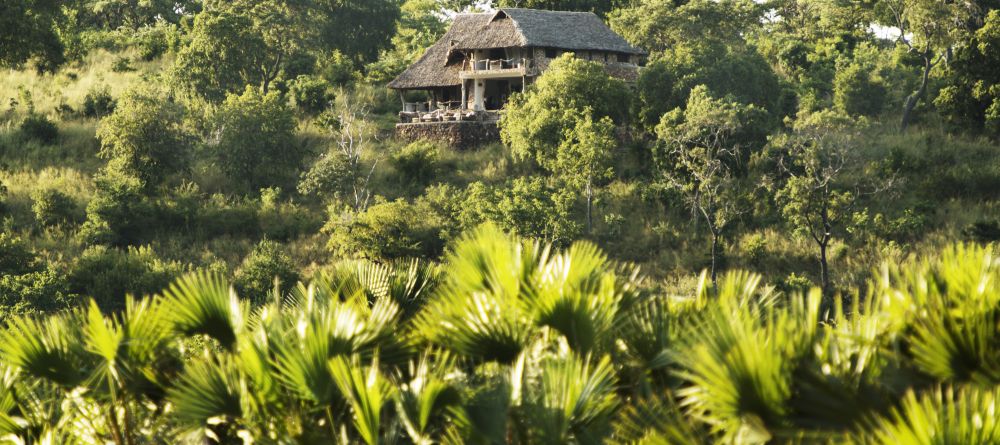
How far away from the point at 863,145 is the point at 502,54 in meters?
17.1

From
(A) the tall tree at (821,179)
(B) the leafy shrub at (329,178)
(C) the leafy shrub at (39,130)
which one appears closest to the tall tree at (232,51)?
(C) the leafy shrub at (39,130)

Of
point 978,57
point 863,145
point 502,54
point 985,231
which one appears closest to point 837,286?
point 985,231

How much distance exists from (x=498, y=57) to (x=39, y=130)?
66.2ft

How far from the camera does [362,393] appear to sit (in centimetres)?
841

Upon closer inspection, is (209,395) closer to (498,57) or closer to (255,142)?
(255,142)

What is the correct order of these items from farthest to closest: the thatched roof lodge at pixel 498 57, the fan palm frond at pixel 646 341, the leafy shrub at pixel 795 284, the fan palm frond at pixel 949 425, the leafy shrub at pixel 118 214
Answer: the thatched roof lodge at pixel 498 57, the leafy shrub at pixel 118 214, the leafy shrub at pixel 795 284, the fan palm frond at pixel 646 341, the fan palm frond at pixel 949 425

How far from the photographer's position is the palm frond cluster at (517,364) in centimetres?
759

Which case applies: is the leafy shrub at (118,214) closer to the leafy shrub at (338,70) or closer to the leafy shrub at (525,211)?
the leafy shrub at (525,211)

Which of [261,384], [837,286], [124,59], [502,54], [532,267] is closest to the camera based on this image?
[261,384]

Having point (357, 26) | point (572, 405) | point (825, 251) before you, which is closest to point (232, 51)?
point (357, 26)

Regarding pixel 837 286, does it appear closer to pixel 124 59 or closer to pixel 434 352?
pixel 434 352

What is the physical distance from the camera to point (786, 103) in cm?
4928

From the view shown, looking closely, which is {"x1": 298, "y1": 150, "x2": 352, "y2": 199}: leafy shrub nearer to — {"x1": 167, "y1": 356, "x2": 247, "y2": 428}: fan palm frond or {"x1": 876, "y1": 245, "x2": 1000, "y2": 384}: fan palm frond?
{"x1": 167, "y1": 356, "x2": 247, "y2": 428}: fan palm frond

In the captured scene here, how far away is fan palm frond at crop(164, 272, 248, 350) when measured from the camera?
9422 mm
